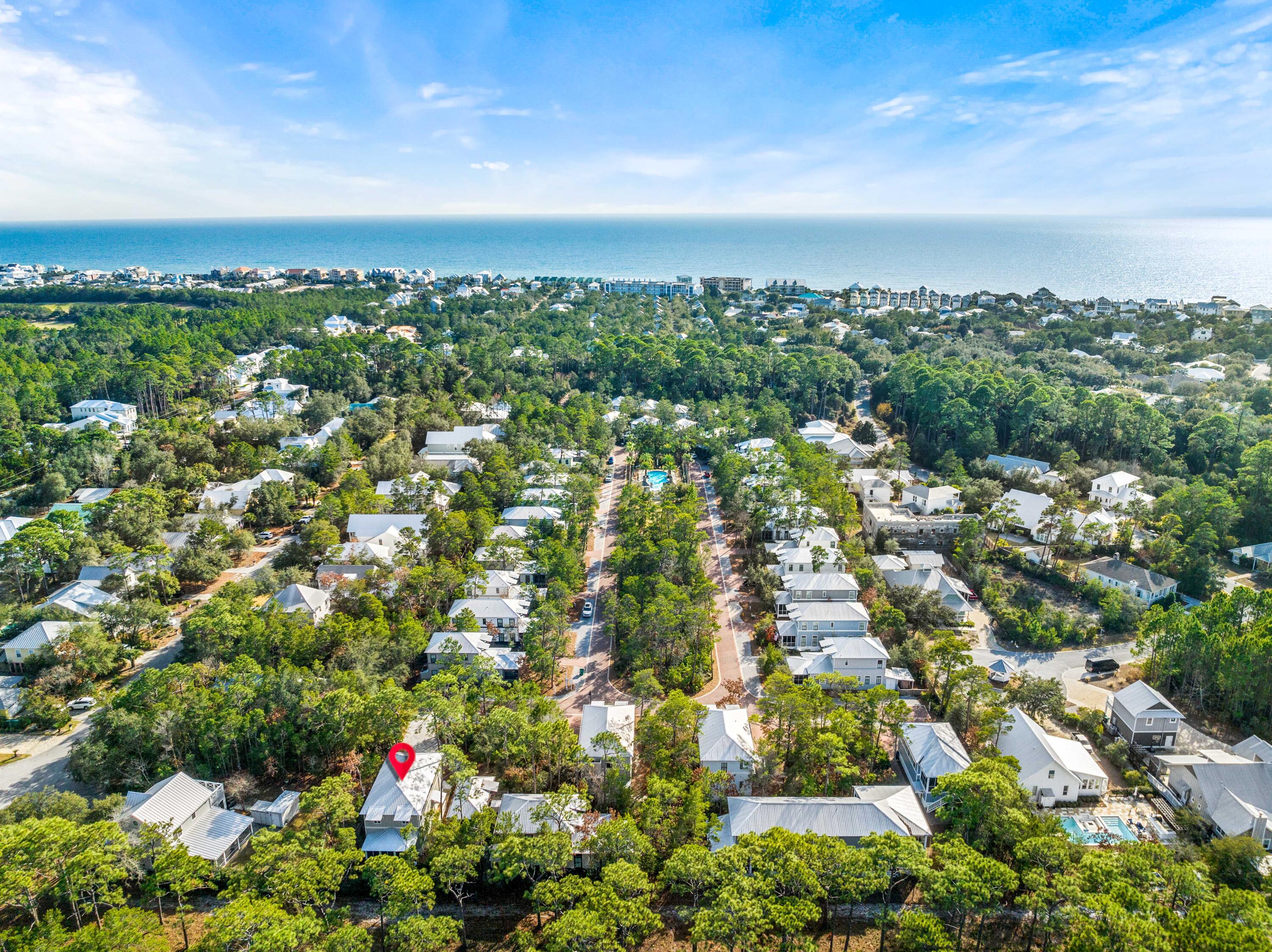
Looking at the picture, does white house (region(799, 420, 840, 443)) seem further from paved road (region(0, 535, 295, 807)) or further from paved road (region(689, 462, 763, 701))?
paved road (region(0, 535, 295, 807))

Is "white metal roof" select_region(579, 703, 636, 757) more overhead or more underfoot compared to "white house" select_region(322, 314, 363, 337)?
more underfoot

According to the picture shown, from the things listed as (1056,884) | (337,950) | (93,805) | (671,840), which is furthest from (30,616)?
(1056,884)

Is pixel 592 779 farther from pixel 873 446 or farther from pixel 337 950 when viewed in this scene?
pixel 873 446

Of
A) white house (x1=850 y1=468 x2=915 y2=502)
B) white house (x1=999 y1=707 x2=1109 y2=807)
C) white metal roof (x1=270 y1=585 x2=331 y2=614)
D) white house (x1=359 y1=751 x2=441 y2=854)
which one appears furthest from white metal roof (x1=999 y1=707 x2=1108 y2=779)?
white metal roof (x1=270 y1=585 x2=331 y2=614)

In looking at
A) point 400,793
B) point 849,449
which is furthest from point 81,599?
point 849,449

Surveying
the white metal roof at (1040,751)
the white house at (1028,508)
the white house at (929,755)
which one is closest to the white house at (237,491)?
the white house at (929,755)

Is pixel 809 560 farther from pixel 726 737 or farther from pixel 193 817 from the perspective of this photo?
pixel 193 817

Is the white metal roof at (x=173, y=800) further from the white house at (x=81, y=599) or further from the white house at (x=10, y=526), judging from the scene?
the white house at (x=10, y=526)
